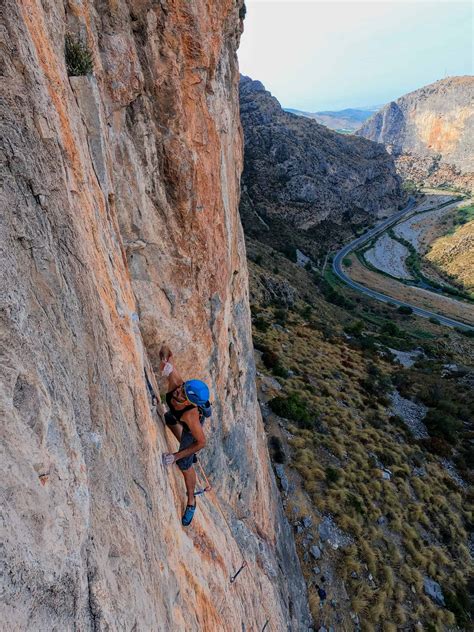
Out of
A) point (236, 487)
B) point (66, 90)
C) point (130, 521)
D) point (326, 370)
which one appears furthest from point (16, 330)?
point (326, 370)

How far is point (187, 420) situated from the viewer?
5.32m

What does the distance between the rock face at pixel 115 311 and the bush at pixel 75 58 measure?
14 centimetres

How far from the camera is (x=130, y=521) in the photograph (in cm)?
383

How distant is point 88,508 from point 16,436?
1116mm

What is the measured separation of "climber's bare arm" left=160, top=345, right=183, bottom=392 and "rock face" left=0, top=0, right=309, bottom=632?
24 cm

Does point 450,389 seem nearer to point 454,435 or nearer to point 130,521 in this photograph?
point 454,435

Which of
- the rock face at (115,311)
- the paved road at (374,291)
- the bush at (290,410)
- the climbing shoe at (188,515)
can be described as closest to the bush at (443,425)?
the bush at (290,410)

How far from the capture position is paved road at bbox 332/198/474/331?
70.5 m

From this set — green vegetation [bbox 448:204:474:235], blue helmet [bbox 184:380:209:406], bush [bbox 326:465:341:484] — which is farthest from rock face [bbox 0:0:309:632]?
green vegetation [bbox 448:204:474:235]

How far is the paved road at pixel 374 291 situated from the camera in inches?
2774

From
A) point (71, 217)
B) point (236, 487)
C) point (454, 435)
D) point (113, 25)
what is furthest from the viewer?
point (454, 435)

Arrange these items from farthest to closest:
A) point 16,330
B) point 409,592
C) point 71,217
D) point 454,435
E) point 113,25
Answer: point 454,435
point 409,592
point 113,25
point 71,217
point 16,330

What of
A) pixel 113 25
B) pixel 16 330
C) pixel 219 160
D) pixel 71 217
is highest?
pixel 113 25

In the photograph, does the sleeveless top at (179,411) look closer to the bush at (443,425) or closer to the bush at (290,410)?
the bush at (290,410)
